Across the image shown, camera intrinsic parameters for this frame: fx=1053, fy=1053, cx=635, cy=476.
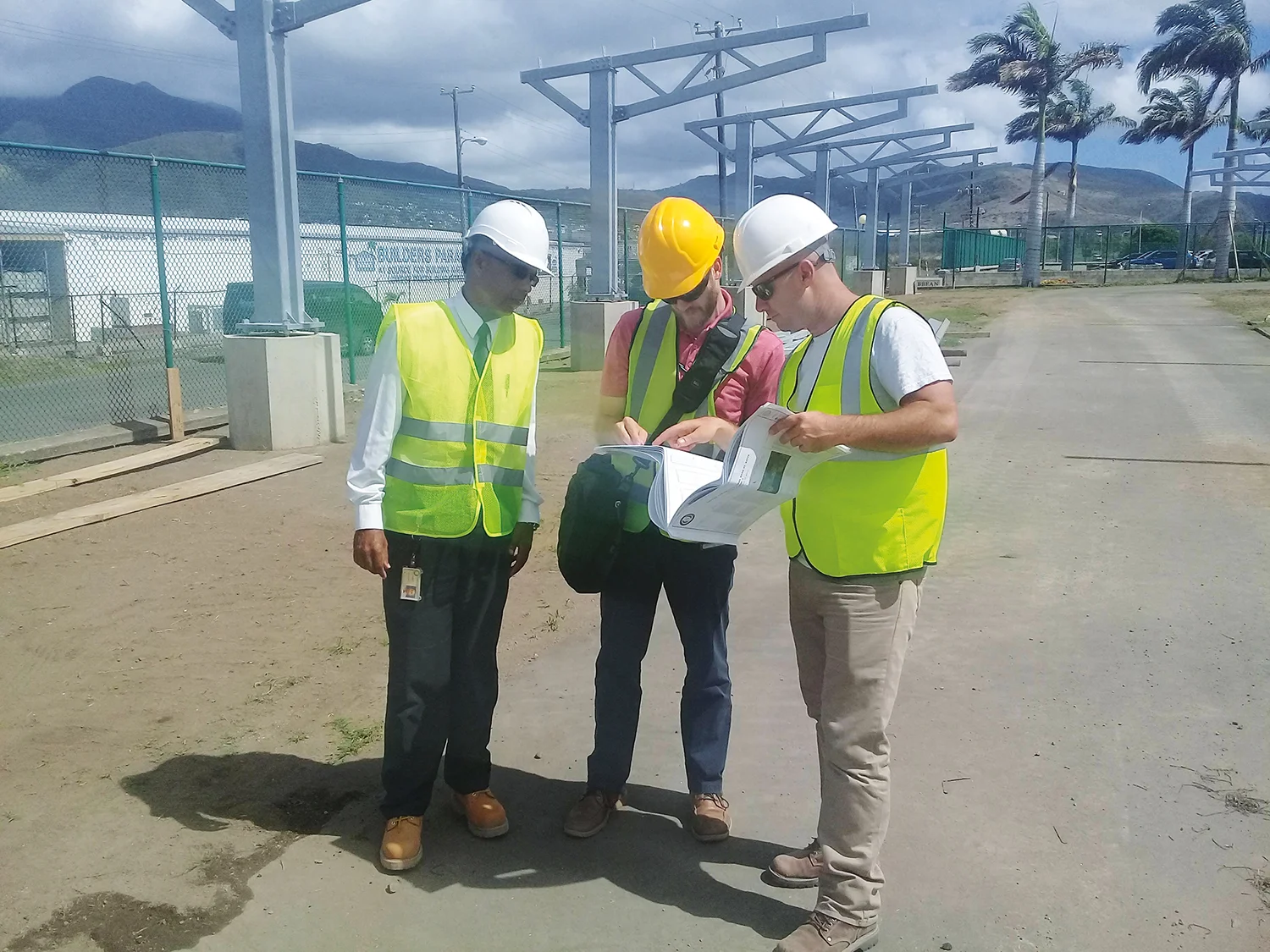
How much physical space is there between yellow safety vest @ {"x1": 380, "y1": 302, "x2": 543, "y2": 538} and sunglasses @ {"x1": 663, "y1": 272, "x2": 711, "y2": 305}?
1.77 ft

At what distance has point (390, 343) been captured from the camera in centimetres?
313

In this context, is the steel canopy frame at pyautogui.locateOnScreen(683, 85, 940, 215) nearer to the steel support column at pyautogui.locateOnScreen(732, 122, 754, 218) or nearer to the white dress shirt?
the steel support column at pyautogui.locateOnScreen(732, 122, 754, 218)

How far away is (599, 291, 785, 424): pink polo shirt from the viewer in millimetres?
3354

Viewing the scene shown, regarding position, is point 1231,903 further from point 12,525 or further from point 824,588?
point 12,525

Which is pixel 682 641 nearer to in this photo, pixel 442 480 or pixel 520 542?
pixel 520 542

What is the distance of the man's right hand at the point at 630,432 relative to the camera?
10.8ft

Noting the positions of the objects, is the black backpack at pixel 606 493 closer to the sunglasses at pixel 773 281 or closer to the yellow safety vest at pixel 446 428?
the yellow safety vest at pixel 446 428

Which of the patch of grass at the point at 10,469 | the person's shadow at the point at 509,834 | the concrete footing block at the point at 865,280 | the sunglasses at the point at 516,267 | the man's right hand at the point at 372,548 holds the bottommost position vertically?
the person's shadow at the point at 509,834

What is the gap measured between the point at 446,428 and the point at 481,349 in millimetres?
270

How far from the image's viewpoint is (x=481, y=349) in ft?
10.6

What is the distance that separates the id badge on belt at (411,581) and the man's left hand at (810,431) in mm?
1229

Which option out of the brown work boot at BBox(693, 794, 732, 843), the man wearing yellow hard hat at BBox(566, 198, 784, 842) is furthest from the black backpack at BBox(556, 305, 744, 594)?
the brown work boot at BBox(693, 794, 732, 843)

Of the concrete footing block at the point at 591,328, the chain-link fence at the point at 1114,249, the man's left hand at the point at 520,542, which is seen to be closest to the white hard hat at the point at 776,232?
the man's left hand at the point at 520,542

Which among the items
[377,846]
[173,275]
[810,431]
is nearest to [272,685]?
[377,846]
